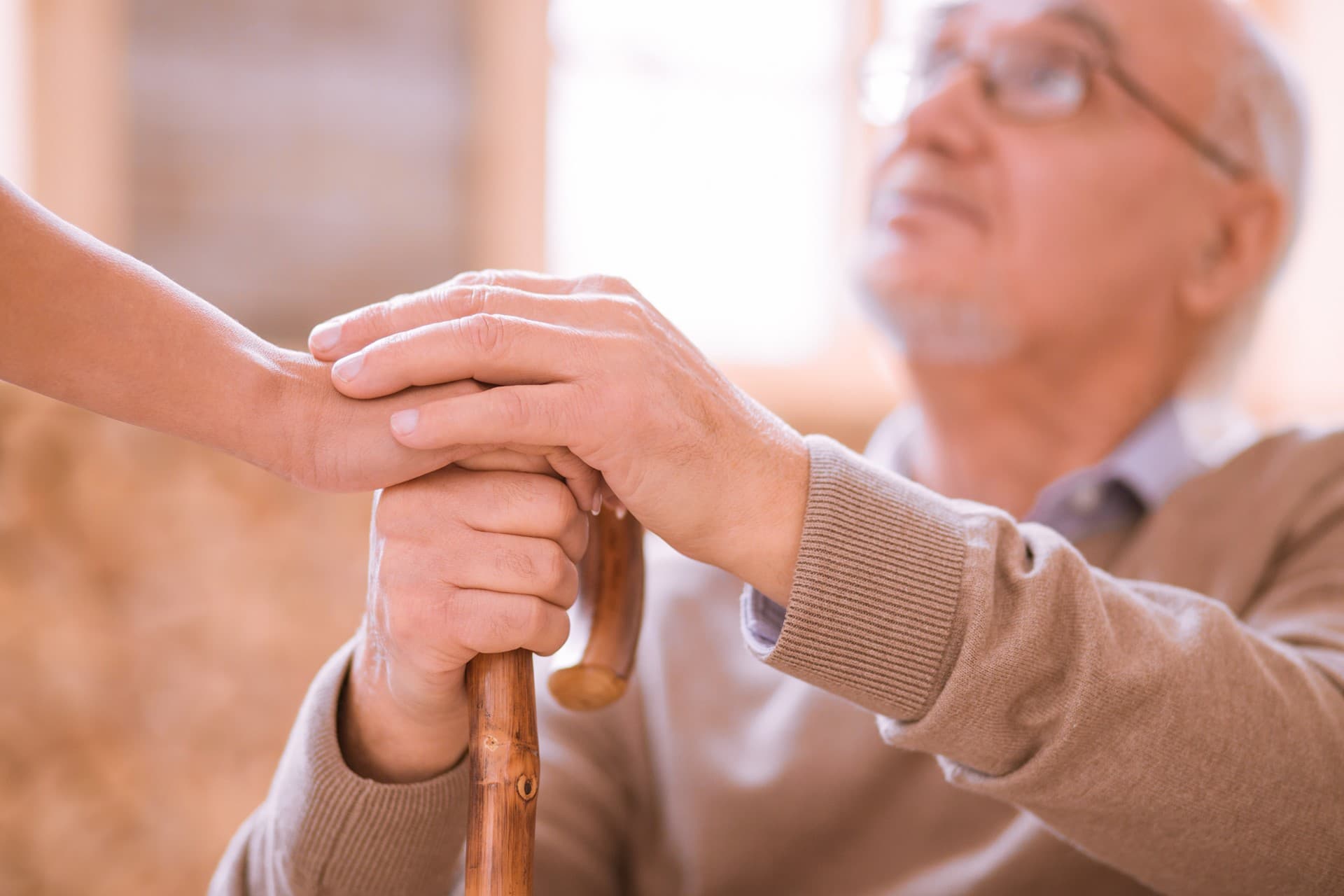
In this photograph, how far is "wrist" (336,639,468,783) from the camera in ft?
2.33

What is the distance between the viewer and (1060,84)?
1312mm

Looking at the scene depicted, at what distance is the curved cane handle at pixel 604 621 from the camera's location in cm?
68

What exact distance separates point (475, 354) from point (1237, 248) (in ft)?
3.99

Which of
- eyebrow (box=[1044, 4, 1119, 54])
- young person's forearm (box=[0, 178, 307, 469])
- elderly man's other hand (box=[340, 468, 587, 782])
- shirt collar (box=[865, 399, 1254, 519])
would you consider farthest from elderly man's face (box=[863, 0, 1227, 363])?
young person's forearm (box=[0, 178, 307, 469])

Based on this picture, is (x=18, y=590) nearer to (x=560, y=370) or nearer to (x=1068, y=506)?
(x=560, y=370)

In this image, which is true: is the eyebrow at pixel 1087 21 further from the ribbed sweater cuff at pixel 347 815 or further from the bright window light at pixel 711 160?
the bright window light at pixel 711 160

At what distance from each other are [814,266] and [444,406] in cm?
259

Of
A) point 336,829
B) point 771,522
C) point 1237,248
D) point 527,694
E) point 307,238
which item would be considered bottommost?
point 336,829

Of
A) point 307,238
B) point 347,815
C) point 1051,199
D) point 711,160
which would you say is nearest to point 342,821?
point 347,815

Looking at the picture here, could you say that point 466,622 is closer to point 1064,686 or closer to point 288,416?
point 288,416

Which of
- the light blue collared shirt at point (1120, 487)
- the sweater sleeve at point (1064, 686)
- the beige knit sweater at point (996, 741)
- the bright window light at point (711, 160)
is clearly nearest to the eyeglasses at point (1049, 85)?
the light blue collared shirt at point (1120, 487)

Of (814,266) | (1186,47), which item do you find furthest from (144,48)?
(1186,47)

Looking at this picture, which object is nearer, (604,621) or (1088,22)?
(604,621)

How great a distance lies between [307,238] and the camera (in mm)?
2467
